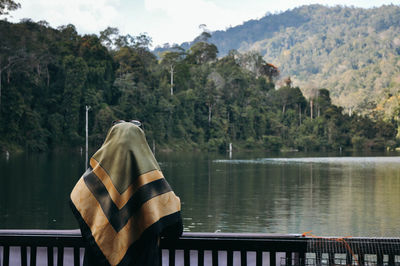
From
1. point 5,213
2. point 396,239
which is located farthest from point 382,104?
point 396,239

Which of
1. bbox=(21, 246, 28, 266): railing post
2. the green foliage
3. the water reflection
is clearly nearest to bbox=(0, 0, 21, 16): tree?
the green foliage

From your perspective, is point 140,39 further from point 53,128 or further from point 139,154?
point 139,154

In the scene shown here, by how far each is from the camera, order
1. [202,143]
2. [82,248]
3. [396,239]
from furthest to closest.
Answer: [202,143]
[82,248]
[396,239]

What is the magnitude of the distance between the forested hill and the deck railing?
2746 inches

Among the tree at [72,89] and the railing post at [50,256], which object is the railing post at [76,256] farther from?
the tree at [72,89]

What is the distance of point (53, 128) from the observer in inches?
1731

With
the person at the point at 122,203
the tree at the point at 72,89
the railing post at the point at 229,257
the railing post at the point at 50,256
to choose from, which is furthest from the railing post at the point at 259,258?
the tree at the point at 72,89

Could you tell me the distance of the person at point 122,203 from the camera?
72.9 inches

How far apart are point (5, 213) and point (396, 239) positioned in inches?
436

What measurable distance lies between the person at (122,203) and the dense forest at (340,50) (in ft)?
230

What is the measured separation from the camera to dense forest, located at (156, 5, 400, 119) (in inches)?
3538

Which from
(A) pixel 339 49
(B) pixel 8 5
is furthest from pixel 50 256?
(A) pixel 339 49

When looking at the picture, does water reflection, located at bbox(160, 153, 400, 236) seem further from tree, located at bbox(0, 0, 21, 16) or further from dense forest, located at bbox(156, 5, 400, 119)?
dense forest, located at bbox(156, 5, 400, 119)

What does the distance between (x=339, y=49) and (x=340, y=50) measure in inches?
42.8
